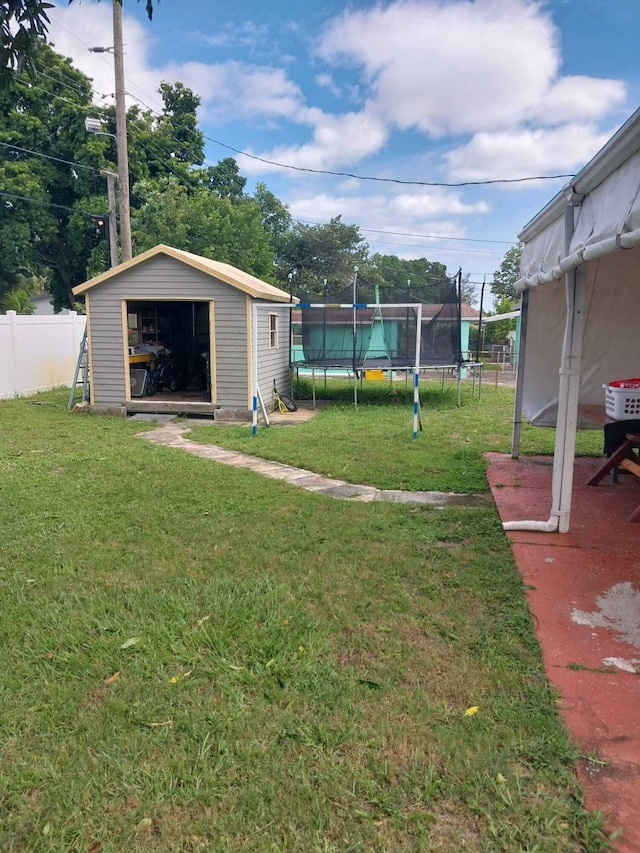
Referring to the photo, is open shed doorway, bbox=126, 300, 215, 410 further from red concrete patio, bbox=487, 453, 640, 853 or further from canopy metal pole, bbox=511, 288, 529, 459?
red concrete patio, bbox=487, 453, 640, 853

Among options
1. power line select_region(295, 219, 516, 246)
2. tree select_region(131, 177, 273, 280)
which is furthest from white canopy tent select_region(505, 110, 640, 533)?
power line select_region(295, 219, 516, 246)

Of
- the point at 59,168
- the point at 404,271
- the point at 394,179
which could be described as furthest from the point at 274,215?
the point at 394,179

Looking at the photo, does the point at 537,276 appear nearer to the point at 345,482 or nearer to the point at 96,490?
the point at 345,482

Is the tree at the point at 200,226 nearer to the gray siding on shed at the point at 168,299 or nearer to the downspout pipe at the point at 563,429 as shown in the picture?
the gray siding on shed at the point at 168,299

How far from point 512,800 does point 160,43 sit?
30.2ft

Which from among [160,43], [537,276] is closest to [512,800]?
[537,276]

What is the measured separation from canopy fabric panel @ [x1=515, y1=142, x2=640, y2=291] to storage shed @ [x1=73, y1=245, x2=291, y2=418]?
17.9ft

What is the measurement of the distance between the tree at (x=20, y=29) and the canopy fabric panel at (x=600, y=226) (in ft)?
7.58

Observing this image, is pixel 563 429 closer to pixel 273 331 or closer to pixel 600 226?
pixel 600 226

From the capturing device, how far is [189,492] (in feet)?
17.4

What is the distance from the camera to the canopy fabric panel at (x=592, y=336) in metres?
5.78

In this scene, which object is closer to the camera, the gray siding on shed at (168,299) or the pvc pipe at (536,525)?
the pvc pipe at (536,525)

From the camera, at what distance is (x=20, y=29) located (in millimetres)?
2820

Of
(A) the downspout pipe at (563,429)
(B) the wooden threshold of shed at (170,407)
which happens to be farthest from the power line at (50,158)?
(A) the downspout pipe at (563,429)
